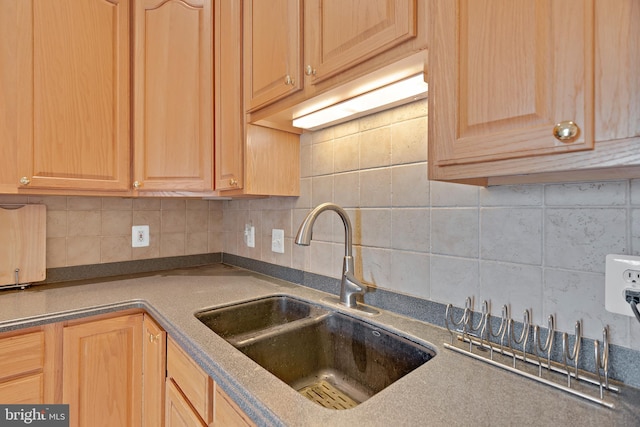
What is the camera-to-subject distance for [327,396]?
941mm

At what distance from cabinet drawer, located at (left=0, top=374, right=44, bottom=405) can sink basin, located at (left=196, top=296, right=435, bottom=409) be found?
A: 60 cm

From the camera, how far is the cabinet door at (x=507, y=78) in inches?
18.7

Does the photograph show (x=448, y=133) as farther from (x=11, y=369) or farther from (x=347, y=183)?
(x=11, y=369)

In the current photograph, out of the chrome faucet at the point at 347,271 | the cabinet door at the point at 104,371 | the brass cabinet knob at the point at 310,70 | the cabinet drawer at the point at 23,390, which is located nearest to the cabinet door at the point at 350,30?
the brass cabinet knob at the point at 310,70

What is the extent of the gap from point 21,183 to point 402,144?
1406 mm

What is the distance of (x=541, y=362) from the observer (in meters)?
0.72

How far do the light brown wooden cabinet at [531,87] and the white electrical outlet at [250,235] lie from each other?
129cm

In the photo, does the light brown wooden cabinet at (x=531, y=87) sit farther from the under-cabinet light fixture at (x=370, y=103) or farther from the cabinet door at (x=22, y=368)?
the cabinet door at (x=22, y=368)

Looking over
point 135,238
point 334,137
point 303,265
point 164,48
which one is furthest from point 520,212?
point 135,238

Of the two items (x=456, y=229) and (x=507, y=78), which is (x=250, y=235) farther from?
(x=507, y=78)

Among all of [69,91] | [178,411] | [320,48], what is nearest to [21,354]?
[178,411]

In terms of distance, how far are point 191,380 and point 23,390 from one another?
658mm

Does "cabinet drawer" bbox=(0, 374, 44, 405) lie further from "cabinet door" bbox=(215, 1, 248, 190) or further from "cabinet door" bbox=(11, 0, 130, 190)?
"cabinet door" bbox=(215, 1, 248, 190)

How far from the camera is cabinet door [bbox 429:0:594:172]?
1.56 feet
